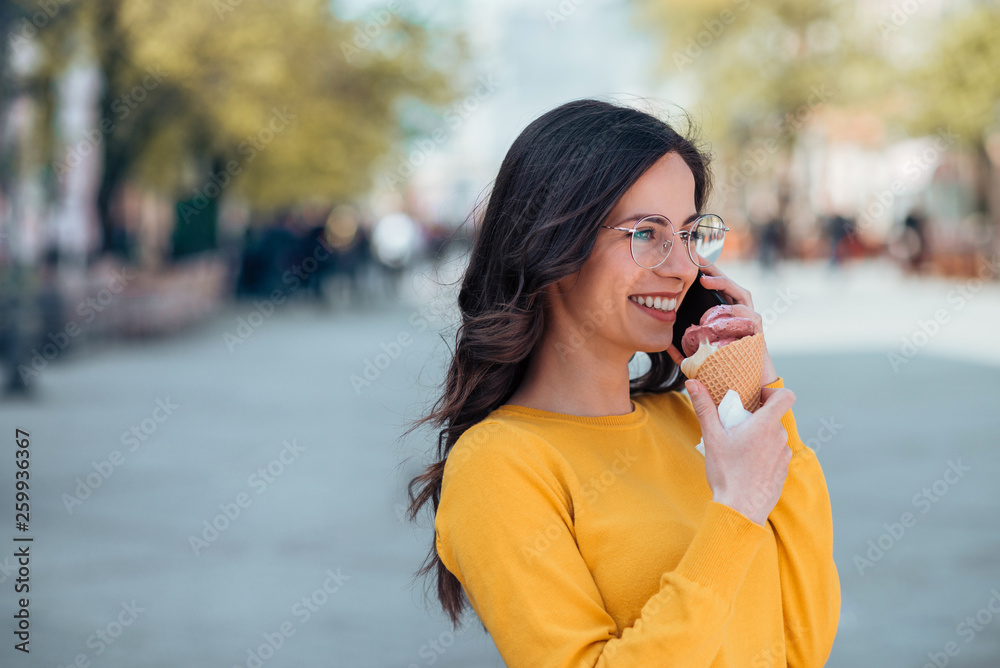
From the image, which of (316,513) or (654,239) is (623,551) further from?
(316,513)

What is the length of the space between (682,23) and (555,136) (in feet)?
102

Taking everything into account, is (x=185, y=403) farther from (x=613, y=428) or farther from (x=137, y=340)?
(x=613, y=428)

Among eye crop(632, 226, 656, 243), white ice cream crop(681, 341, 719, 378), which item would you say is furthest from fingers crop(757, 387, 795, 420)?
eye crop(632, 226, 656, 243)

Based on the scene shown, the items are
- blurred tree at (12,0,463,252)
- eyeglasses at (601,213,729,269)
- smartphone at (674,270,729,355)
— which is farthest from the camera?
blurred tree at (12,0,463,252)

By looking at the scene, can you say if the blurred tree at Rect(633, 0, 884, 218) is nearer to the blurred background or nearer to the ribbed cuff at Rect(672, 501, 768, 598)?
the blurred background

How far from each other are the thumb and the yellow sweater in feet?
0.43

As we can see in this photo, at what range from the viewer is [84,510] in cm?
635

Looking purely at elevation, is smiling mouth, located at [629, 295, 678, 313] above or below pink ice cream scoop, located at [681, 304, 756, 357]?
above

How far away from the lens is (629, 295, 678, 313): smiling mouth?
1845 mm

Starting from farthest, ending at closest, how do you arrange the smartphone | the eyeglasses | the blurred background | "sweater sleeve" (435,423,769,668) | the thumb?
the blurred background < the smartphone < the eyeglasses < the thumb < "sweater sleeve" (435,423,769,668)

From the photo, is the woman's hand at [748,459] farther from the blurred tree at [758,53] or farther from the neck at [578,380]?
the blurred tree at [758,53]

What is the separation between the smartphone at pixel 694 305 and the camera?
2090 millimetres

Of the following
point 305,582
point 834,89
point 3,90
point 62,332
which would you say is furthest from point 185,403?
point 834,89

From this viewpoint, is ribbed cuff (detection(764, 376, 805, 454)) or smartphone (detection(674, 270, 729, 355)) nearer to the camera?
ribbed cuff (detection(764, 376, 805, 454))
